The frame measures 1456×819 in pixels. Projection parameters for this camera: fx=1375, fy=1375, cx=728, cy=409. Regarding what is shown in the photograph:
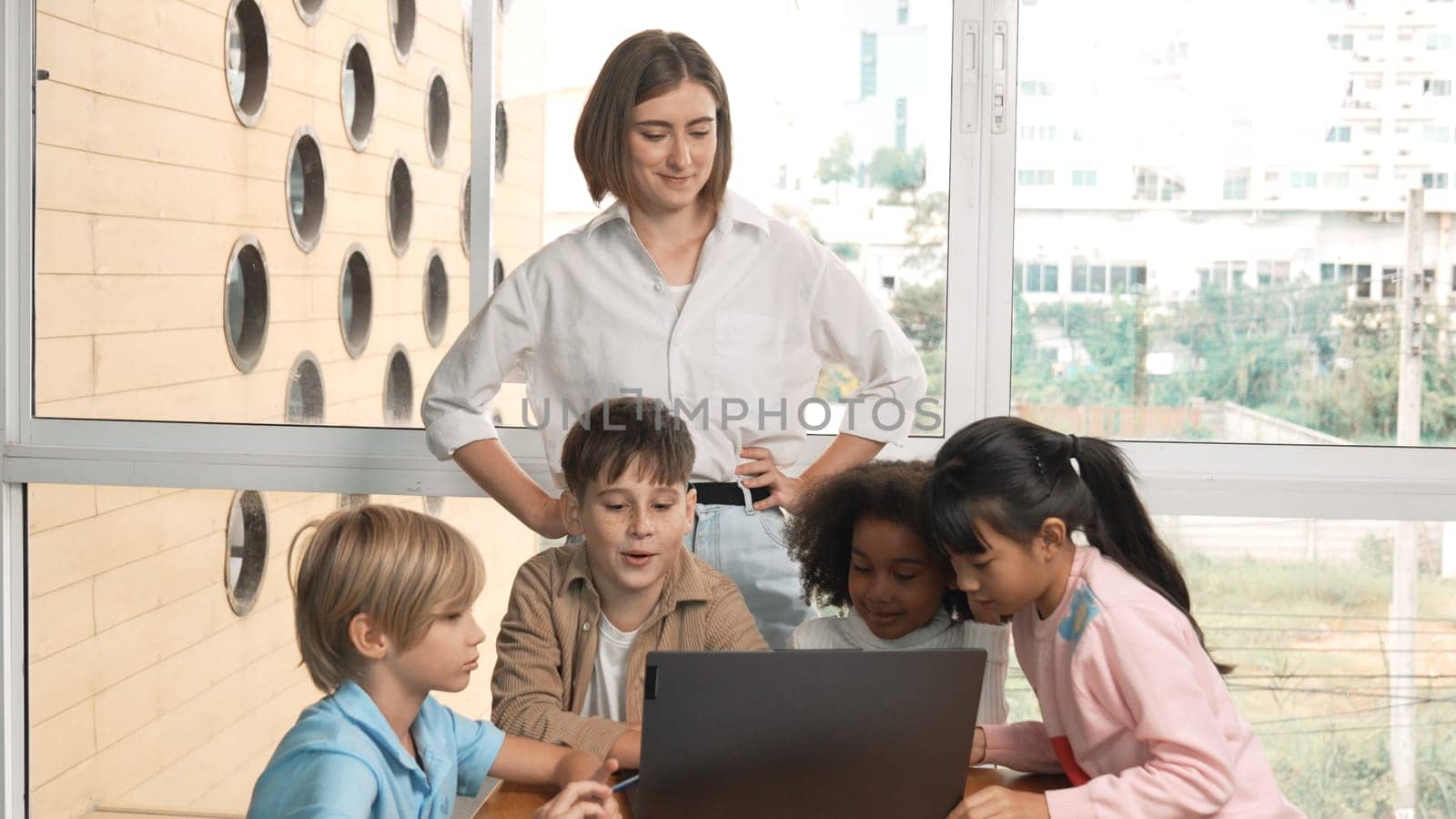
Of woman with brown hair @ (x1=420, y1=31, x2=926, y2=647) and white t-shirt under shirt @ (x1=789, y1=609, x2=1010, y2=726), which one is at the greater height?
woman with brown hair @ (x1=420, y1=31, x2=926, y2=647)

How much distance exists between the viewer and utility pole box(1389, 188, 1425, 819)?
2.46 m

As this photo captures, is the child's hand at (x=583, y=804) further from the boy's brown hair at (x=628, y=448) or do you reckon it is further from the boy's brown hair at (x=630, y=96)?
the boy's brown hair at (x=630, y=96)

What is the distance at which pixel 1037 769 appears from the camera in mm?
1483

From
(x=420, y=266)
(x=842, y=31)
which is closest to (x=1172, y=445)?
(x=842, y=31)

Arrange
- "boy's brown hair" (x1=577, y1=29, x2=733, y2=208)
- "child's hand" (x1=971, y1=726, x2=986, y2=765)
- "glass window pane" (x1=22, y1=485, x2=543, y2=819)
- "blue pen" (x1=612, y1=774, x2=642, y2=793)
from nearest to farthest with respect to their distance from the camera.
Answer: "blue pen" (x1=612, y1=774, x2=642, y2=793) < "child's hand" (x1=971, y1=726, x2=986, y2=765) < "boy's brown hair" (x1=577, y1=29, x2=733, y2=208) < "glass window pane" (x1=22, y1=485, x2=543, y2=819)

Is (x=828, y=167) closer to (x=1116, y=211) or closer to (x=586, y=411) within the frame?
(x=1116, y=211)

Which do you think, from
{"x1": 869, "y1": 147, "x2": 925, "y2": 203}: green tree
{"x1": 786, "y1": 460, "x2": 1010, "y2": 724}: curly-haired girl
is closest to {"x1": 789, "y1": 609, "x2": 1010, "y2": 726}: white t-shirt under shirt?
{"x1": 786, "y1": 460, "x2": 1010, "y2": 724}: curly-haired girl

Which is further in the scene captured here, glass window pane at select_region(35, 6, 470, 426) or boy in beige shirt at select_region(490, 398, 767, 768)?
glass window pane at select_region(35, 6, 470, 426)

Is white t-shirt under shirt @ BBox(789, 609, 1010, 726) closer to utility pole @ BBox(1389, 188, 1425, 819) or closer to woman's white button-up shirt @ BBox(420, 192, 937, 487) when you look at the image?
woman's white button-up shirt @ BBox(420, 192, 937, 487)

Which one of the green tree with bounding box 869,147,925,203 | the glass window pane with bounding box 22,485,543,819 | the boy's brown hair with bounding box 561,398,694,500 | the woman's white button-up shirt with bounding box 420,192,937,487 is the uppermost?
the green tree with bounding box 869,147,925,203

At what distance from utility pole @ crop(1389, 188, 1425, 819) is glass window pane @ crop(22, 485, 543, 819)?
163 cm

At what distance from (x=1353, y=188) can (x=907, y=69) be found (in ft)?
2.70

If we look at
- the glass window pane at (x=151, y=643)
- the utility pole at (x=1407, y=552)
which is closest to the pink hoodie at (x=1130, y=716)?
the utility pole at (x=1407, y=552)

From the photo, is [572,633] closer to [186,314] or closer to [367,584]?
[367,584]
